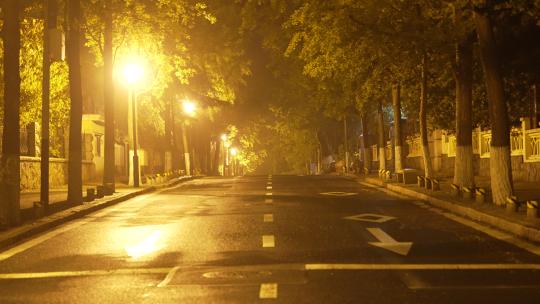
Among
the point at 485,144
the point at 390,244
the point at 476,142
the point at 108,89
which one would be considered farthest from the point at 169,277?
the point at 476,142

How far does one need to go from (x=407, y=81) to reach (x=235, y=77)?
19.0 metres

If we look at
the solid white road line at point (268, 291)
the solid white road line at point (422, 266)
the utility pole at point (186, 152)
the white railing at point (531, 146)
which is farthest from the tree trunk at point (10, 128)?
the utility pole at point (186, 152)

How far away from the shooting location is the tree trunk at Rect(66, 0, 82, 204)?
71.3 ft

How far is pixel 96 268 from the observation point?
10.4 metres

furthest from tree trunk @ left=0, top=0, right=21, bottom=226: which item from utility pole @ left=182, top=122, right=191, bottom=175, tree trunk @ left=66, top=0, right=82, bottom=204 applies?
utility pole @ left=182, top=122, right=191, bottom=175

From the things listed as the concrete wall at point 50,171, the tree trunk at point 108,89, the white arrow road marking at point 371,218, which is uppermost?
the tree trunk at point 108,89

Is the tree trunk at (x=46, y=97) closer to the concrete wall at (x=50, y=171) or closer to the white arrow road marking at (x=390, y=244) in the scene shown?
the white arrow road marking at (x=390, y=244)

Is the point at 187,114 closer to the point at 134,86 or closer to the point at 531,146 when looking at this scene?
the point at 134,86

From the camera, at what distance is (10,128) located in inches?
607

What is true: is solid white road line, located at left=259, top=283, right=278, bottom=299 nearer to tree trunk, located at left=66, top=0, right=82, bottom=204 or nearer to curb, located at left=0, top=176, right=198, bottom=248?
curb, located at left=0, top=176, right=198, bottom=248

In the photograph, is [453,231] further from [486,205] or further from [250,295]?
[250,295]

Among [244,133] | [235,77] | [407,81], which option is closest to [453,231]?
[407,81]

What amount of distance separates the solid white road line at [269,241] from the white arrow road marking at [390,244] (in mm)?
1601

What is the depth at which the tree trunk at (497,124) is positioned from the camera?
18.1 m
